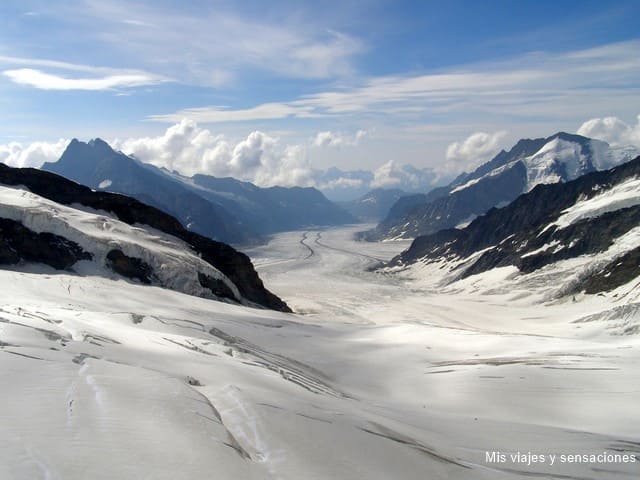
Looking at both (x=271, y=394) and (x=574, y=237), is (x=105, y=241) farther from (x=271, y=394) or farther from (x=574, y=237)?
(x=574, y=237)

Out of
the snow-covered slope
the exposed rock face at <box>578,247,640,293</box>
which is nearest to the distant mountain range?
the exposed rock face at <box>578,247,640,293</box>

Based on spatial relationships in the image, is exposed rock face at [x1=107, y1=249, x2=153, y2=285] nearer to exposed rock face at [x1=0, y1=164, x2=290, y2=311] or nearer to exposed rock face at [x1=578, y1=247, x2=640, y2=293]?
exposed rock face at [x1=0, y1=164, x2=290, y2=311]

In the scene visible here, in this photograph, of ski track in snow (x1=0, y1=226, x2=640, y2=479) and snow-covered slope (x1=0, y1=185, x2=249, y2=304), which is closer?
ski track in snow (x1=0, y1=226, x2=640, y2=479)

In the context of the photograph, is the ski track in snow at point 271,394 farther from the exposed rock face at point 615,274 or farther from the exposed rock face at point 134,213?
the exposed rock face at point 615,274

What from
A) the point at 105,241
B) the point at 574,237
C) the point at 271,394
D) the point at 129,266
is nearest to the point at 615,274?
the point at 574,237

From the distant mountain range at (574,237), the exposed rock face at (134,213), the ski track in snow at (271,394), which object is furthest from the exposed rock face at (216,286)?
the distant mountain range at (574,237)

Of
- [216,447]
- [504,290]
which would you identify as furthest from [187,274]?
[504,290]
